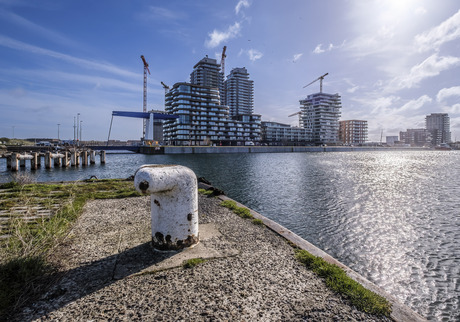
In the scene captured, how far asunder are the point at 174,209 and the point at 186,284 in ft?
4.79

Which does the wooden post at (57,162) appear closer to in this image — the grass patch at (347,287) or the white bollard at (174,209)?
the white bollard at (174,209)

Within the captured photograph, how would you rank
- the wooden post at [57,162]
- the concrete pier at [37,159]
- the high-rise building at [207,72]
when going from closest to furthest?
the concrete pier at [37,159], the wooden post at [57,162], the high-rise building at [207,72]

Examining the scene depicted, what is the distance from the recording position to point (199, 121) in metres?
121

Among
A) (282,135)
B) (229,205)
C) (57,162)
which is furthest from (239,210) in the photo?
(282,135)

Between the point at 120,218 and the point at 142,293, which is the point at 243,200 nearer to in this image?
the point at 120,218

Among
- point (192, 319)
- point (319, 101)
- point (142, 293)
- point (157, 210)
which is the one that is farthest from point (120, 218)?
point (319, 101)

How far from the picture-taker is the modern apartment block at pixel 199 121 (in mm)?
117062

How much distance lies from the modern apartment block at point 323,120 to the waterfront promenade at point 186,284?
187702mm

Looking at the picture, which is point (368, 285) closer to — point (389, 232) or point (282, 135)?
point (389, 232)

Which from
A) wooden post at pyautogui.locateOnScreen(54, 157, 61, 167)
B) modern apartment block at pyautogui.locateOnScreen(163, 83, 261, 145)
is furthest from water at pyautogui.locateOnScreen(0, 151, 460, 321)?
modern apartment block at pyautogui.locateOnScreen(163, 83, 261, 145)

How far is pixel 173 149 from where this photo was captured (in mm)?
90562

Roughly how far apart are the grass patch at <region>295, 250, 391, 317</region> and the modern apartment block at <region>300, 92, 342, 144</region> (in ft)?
615

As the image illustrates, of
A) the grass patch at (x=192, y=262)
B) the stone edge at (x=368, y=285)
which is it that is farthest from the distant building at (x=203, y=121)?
the grass patch at (x=192, y=262)

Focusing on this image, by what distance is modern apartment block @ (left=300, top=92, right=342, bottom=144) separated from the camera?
7377 inches
